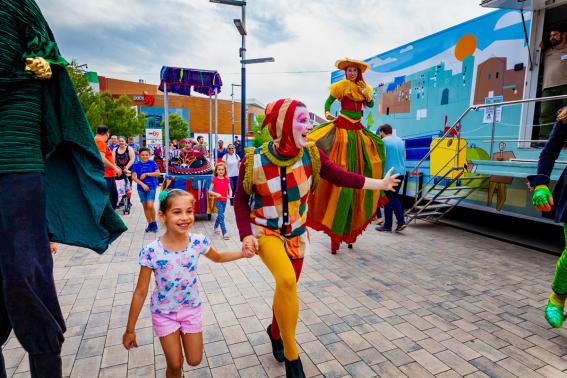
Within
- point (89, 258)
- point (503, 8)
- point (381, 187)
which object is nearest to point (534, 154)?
point (503, 8)

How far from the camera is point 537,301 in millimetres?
3898

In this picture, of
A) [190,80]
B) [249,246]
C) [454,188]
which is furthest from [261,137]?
[249,246]

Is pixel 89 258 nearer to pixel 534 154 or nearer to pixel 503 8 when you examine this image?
pixel 534 154

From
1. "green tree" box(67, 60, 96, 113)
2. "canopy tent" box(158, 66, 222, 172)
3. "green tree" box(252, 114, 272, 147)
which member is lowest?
"green tree" box(252, 114, 272, 147)

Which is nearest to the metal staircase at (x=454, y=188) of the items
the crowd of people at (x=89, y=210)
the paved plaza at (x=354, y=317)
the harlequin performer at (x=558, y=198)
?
the paved plaza at (x=354, y=317)

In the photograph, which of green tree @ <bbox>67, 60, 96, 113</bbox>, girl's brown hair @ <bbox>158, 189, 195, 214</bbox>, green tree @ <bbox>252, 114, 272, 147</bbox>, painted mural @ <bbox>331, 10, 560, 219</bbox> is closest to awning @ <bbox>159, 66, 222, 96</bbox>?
green tree @ <bbox>252, 114, 272, 147</bbox>

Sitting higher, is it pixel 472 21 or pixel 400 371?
pixel 472 21

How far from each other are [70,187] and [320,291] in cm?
287

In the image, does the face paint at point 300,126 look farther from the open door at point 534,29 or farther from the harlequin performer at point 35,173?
the open door at point 534,29

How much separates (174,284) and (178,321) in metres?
0.23

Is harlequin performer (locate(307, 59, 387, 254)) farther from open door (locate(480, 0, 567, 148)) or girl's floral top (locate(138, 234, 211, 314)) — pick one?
open door (locate(480, 0, 567, 148))

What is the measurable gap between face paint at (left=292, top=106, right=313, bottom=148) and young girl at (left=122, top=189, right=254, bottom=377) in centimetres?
79

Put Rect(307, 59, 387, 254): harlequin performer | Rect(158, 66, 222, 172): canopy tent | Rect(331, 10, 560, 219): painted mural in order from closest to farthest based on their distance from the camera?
Rect(307, 59, 387, 254): harlequin performer
Rect(331, 10, 560, 219): painted mural
Rect(158, 66, 222, 172): canopy tent

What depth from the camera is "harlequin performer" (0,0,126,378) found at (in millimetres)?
1689
